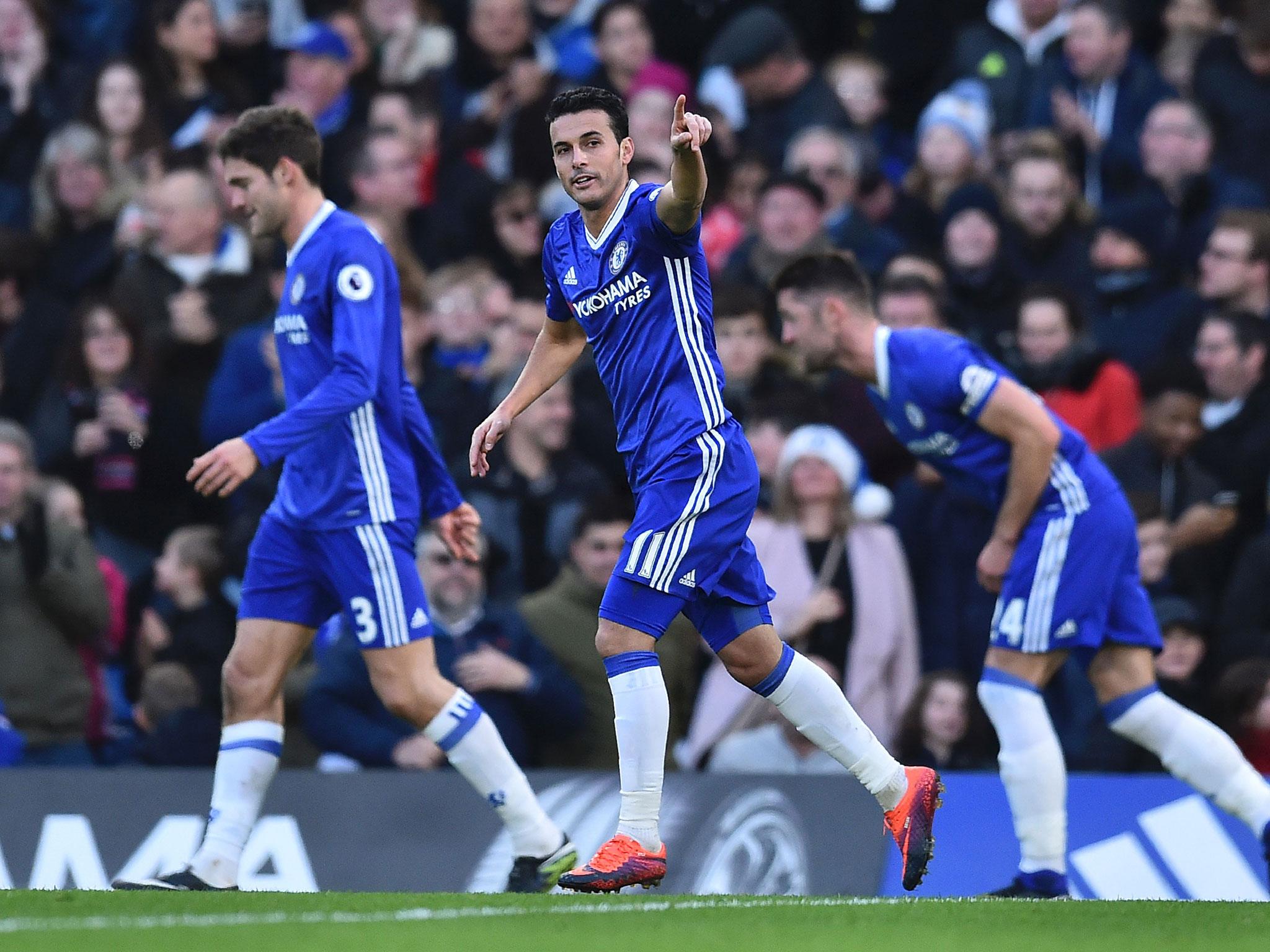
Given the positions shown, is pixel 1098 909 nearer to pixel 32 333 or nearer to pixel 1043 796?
pixel 1043 796

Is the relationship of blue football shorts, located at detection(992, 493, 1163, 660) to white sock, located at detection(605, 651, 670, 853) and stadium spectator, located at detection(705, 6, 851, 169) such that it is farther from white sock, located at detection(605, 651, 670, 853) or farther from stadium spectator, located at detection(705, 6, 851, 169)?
stadium spectator, located at detection(705, 6, 851, 169)

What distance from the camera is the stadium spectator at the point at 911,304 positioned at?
9.22 m

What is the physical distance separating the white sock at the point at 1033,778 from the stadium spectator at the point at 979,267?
3117mm

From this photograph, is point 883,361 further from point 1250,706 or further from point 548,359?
point 1250,706

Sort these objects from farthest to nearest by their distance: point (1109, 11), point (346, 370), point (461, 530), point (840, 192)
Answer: point (1109, 11), point (840, 192), point (461, 530), point (346, 370)

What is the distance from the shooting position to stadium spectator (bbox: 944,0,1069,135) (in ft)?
37.2

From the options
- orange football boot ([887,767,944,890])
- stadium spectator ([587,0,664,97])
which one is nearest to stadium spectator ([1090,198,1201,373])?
stadium spectator ([587,0,664,97])

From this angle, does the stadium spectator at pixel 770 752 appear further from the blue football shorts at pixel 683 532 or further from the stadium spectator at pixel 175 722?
the blue football shorts at pixel 683 532

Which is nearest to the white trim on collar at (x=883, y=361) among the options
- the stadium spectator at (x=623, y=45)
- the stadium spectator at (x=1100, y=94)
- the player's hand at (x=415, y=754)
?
the player's hand at (x=415, y=754)

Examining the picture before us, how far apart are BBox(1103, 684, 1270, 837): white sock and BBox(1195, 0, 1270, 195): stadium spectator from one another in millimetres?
4385

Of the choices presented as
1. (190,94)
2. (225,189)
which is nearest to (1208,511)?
(225,189)

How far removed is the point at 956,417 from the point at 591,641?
2362 mm

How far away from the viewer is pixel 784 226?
10.0m

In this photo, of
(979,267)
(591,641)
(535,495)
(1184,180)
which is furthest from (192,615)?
(1184,180)
